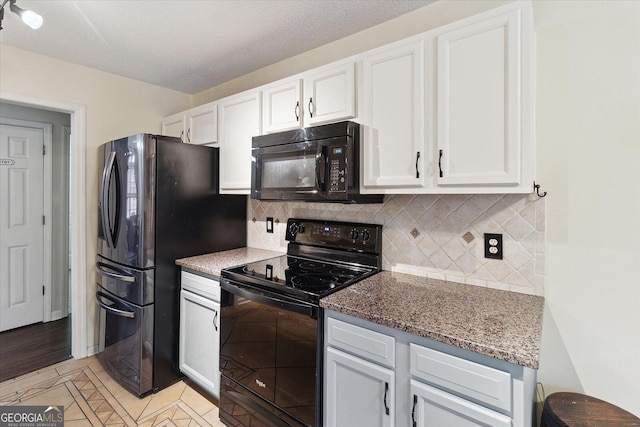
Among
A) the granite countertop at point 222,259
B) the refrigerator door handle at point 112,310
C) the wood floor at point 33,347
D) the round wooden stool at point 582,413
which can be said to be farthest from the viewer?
the wood floor at point 33,347

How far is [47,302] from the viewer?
3.29m

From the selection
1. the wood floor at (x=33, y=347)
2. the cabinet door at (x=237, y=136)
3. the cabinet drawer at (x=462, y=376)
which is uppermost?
the cabinet door at (x=237, y=136)

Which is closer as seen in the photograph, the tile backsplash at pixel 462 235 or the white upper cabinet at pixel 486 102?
the white upper cabinet at pixel 486 102

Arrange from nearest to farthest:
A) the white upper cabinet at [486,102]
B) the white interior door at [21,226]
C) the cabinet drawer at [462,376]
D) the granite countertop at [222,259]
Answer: the cabinet drawer at [462,376], the white upper cabinet at [486,102], the granite countertop at [222,259], the white interior door at [21,226]

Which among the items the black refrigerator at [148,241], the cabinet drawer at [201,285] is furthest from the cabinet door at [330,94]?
the cabinet drawer at [201,285]

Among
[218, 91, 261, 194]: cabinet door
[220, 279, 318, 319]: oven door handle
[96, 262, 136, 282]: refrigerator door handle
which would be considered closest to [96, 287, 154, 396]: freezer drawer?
[96, 262, 136, 282]: refrigerator door handle

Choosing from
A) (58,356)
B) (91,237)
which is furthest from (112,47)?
(58,356)

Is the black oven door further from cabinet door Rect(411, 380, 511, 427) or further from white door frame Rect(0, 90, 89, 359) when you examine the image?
white door frame Rect(0, 90, 89, 359)

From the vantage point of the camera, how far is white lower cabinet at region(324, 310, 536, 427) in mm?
976

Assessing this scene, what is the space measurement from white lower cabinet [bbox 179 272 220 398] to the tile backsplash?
1.01 m

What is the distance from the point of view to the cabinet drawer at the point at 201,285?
1966 millimetres

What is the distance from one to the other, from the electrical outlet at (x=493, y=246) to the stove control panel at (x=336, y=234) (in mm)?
583

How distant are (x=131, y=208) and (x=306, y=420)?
1.74 meters

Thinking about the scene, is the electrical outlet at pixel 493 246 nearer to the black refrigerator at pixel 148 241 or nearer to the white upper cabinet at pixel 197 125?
the black refrigerator at pixel 148 241
